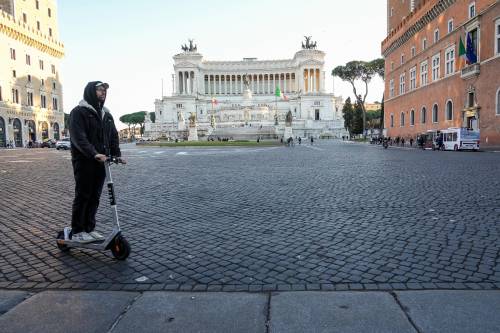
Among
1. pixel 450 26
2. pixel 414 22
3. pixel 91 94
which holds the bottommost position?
pixel 91 94

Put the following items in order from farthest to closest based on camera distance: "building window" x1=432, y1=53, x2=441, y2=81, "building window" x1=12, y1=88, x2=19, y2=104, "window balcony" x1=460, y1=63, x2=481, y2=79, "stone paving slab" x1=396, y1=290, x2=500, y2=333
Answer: "building window" x1=12, y1=88, x2=19, y2=104 < "building window" x1=432, y1=53, x2=441, y2=81 < "window balcony" x1=460, y1=63, x2=481, y2=79 < "stone paving slab" x1=396, y1=290, x2=500, y2=333

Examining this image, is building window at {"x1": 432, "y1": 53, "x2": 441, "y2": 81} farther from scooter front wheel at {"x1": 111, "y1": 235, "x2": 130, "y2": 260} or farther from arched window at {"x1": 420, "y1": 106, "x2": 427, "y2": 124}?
scooter front wheel at {"x1": 111, "y1": 235, "x2": 130, "y2": 260}

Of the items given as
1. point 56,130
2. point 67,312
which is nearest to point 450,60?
point 67,312

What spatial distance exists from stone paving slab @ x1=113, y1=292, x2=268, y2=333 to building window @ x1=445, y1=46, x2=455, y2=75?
127 feet

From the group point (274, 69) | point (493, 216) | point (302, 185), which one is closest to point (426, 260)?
point (493, 216)

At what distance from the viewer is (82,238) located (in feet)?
14.0

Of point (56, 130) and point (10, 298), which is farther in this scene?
point (56, 130)

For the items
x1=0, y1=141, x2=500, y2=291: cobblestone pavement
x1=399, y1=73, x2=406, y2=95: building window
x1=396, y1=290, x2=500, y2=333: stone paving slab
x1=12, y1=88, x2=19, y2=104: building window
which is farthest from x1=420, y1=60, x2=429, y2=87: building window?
x1=12, y1=88, x2=19, y2=104: building window

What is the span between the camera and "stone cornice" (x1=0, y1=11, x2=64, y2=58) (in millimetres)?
51969

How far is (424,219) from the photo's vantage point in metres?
5.77

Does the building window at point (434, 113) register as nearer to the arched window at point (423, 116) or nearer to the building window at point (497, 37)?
the arched window at point (423, 116)

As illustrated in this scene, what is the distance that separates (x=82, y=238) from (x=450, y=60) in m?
39.6

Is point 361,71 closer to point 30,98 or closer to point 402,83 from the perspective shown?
point 402,83

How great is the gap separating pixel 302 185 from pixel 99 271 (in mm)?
6583
